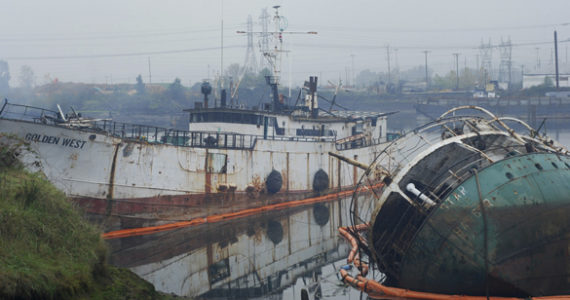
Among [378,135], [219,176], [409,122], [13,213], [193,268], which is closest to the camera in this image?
[13,213]

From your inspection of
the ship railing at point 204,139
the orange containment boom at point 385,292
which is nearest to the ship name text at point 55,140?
the ship railing at point 204,139

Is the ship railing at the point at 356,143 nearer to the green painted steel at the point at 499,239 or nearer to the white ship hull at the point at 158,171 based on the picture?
the white ship hull at the point at 158,171

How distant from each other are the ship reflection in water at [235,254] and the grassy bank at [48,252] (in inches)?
237

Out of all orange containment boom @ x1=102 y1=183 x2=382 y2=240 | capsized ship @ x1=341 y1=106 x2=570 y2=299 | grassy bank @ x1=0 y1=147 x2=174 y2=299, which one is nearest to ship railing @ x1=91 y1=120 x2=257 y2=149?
orange containment boom @ x1=102 y1=183 x2=382 y2=240

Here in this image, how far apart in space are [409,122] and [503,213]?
82.0 m

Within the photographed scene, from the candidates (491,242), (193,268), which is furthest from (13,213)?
(491,242)

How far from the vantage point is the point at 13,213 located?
11195 millimetres

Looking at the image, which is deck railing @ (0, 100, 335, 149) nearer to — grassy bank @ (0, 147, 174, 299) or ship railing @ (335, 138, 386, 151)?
ship railing @ (335, 138, 386, 151)

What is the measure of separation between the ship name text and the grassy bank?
8808mm

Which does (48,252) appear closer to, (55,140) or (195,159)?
(55,140)

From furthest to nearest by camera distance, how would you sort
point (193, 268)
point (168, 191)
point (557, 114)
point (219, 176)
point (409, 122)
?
point (409, 122), point (557, 114), point (219, 176), point (168, 191), point (193, 268)

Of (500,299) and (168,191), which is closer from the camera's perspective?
(500,299)

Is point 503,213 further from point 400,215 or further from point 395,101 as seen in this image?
point 395,101

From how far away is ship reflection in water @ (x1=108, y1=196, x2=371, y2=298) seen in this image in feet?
63.2
